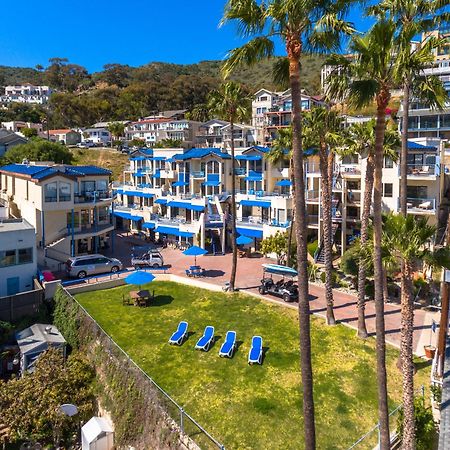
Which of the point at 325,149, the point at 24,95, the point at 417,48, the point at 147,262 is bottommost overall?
the point at 147,262

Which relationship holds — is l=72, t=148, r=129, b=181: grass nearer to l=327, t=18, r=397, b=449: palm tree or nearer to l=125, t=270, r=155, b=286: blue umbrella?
l=125, t=270, r=155, b=286: blue umbrella

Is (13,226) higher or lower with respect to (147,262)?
higher

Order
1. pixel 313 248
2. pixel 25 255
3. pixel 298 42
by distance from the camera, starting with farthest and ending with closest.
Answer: pixel 313 248 < pixel 25 255 < pixel 298 42

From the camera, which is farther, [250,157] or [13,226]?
[250,157]

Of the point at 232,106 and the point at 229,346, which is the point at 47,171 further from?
the point at 229,346

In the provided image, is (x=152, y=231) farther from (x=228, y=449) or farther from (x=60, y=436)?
(x=228, y=449)

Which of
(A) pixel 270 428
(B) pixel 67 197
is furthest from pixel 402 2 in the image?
(B) pixel 67 197

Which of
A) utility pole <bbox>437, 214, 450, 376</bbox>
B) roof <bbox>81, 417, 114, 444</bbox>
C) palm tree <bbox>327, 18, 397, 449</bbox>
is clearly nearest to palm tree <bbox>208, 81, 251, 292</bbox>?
roof <bbox>81, 417, 114, 444</bbox>

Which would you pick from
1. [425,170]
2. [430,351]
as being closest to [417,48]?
[430,351]
